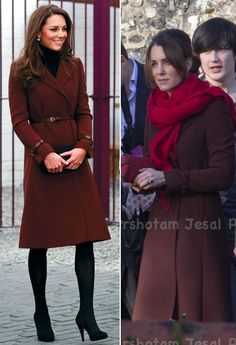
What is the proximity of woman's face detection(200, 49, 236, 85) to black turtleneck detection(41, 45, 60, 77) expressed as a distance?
1.54 m

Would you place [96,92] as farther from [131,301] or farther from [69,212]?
[131,301]

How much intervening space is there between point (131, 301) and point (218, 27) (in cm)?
124

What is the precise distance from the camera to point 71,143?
6086 millimetres

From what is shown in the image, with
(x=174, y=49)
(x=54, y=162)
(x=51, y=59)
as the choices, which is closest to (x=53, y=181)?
(x=54, y=162)

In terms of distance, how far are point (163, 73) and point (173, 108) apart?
155 millimetres

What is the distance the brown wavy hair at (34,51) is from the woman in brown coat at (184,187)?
1.35m

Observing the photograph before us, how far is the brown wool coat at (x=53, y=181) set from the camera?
6.04 m

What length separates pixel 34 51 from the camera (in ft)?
19.7

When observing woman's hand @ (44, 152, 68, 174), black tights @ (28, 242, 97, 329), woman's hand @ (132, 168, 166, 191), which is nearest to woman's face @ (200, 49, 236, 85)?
woman's hand @ (132, 168, 166, 191)

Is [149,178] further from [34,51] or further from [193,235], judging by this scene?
[34,51]

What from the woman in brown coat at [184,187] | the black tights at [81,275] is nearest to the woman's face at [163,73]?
the woman in brown coat at [184,187]

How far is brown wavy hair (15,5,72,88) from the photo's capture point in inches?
235

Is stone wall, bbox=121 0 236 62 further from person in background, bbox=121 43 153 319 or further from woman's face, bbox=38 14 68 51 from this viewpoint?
woman's face, bbox=38 14 68 51

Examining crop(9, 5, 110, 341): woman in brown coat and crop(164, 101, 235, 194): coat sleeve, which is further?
crop(9, 5, 110, 341): woman in brown coat
